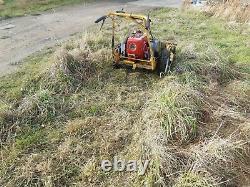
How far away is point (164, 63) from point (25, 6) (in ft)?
30.6

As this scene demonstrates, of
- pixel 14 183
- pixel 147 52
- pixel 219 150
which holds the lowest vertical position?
pixel 14 183

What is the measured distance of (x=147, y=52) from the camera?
8.11 meters

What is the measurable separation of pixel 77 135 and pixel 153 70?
2.74 m

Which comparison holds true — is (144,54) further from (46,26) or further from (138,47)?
(46,26)

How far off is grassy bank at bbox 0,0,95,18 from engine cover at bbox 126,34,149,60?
7662mm

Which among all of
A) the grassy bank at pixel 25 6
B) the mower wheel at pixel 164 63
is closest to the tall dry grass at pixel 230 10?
the mower wheel at pixel 164 63

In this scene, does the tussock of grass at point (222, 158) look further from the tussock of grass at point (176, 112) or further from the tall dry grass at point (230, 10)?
the tall dry grass at point (230, 10)

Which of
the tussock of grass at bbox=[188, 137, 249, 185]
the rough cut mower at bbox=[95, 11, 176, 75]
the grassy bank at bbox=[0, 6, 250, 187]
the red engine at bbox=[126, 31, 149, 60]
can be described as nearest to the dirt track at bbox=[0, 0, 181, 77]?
the grassy bank at bbox=[0, 6, 250, 187]

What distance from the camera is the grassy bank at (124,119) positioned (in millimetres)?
5387

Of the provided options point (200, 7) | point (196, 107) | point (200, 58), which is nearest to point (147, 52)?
point (200, 58)

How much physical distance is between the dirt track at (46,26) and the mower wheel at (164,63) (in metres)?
3.92

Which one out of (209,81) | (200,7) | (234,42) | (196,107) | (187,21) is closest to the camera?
(196,107)

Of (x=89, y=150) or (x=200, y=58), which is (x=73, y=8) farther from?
(x=89, y=150)

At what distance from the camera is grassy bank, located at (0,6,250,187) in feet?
17.7
